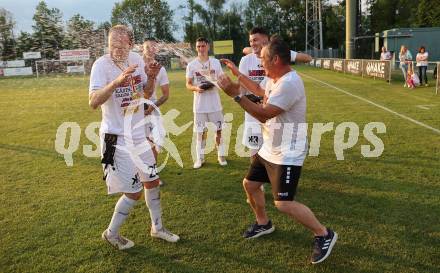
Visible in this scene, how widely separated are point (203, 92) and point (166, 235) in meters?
3.29

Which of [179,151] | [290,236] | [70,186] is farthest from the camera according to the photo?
[179,151]

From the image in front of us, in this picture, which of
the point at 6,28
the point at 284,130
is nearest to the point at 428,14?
the point at 6,28

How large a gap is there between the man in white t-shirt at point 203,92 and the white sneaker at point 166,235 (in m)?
2.85

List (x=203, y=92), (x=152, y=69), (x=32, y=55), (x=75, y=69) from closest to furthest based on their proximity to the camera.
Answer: (x=152, y=69), (x=203, y=92), (x=32, y=55), (x=75, y=69)

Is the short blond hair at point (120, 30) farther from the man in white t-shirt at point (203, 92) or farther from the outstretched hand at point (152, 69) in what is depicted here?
the man in white t-shirt at point (203, 92)

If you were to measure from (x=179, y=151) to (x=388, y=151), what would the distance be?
13.9 feet

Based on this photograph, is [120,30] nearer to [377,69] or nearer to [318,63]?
[377,69]

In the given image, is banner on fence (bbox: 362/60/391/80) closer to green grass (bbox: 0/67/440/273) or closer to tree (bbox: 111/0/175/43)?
tree (bbox: 111/0/175/43)

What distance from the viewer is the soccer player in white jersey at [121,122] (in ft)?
13.0

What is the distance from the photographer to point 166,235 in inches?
182

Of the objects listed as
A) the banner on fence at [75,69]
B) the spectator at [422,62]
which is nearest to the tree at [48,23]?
the spectator at [422,62]

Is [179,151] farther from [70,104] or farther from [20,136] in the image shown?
[70,104]

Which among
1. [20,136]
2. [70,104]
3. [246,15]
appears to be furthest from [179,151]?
[246,15]

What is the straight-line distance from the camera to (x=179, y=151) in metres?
8.80
